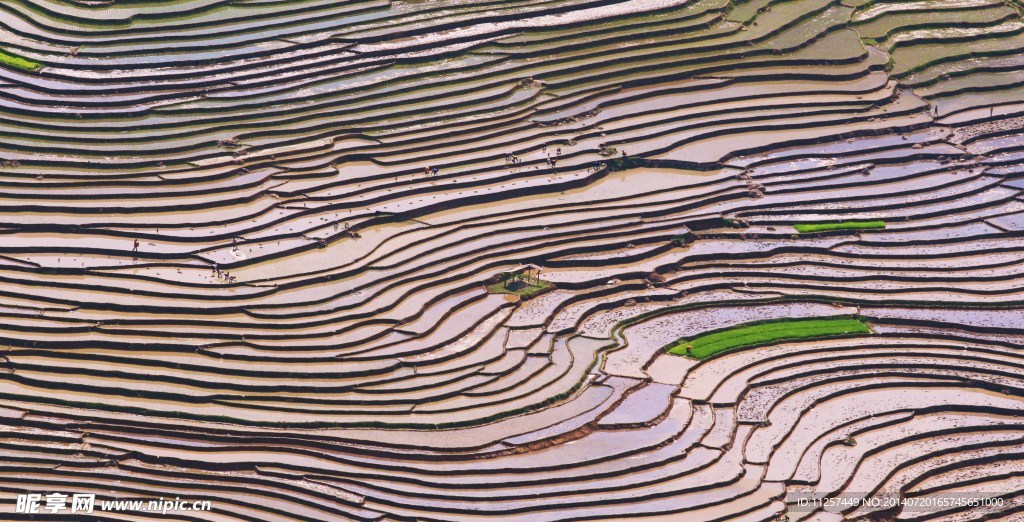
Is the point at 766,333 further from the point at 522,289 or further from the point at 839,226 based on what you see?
the point at 522,289

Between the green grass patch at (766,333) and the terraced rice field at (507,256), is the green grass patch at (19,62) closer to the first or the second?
the terraced rice field at (507,256)

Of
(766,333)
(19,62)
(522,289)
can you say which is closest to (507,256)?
(522,289)

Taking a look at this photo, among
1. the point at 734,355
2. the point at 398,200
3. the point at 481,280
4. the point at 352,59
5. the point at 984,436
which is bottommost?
the point at 984,436

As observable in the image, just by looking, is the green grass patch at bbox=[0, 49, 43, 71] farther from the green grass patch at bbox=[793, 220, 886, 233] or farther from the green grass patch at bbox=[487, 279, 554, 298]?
the green grass patch at bbox=[793, 220, 886, 233]

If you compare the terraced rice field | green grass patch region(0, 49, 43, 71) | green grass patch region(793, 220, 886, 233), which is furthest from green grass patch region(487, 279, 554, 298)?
green grass patch region(0, 49, 43, 71)

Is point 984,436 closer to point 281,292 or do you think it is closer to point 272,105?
point 281,292

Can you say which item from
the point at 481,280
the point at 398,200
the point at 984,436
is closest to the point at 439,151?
the point at 398,200

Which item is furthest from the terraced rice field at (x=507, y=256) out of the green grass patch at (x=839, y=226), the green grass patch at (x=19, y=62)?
the green grass patch at (x=839, y=226)
